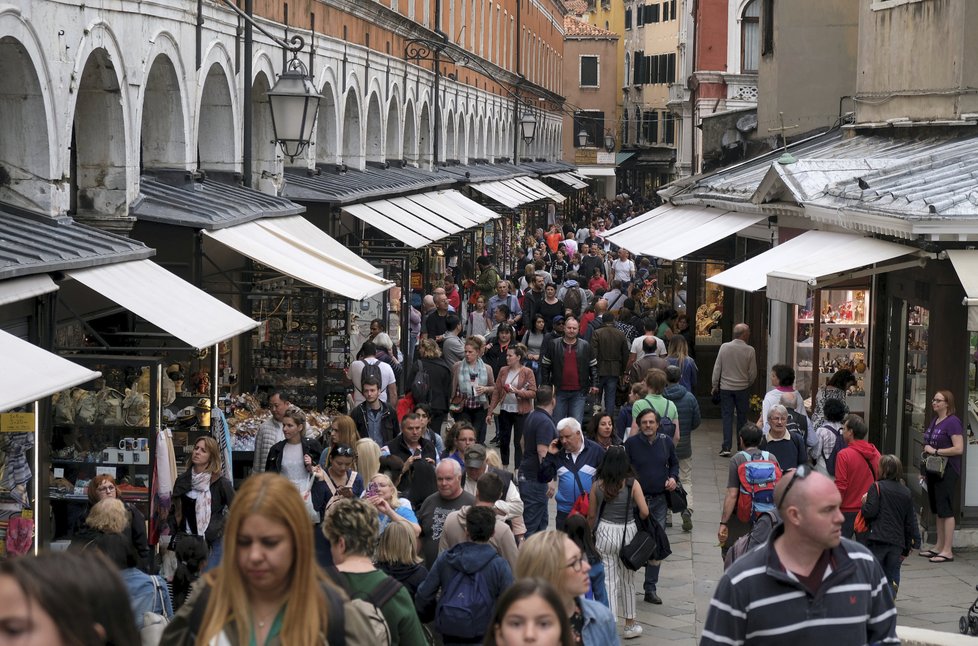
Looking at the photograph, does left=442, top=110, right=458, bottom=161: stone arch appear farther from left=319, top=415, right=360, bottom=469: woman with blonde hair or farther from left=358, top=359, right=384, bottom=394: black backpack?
left=319, top=415, right=360, bottom=469: woman with blonde hair

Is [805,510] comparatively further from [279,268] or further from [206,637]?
[279,268]

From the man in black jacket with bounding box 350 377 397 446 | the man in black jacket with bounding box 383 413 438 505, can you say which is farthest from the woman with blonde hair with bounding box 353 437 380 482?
the man in black jacket with bounding box 350 377 397 446

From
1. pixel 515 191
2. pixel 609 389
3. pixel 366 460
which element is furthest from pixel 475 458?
pixel 515 191

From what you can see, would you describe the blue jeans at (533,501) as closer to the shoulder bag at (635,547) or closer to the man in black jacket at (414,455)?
the man in black jacket at (414,455)

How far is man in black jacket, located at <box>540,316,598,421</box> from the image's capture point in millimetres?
15773

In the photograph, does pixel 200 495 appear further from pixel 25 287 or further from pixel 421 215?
pixel 421 215

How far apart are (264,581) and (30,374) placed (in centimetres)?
396

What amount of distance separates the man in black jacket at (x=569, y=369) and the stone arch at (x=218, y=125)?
4023mm

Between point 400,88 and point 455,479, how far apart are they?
20.0m

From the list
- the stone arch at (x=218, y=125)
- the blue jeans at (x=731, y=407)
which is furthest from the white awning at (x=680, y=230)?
the stone arch at (x=218, y=125)

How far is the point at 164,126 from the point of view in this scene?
14570 millimetres

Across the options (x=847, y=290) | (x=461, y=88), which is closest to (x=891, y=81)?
(x=847, y=290)

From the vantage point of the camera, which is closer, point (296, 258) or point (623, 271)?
point (296, 258)

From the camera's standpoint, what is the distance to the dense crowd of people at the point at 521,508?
14.3 feet
